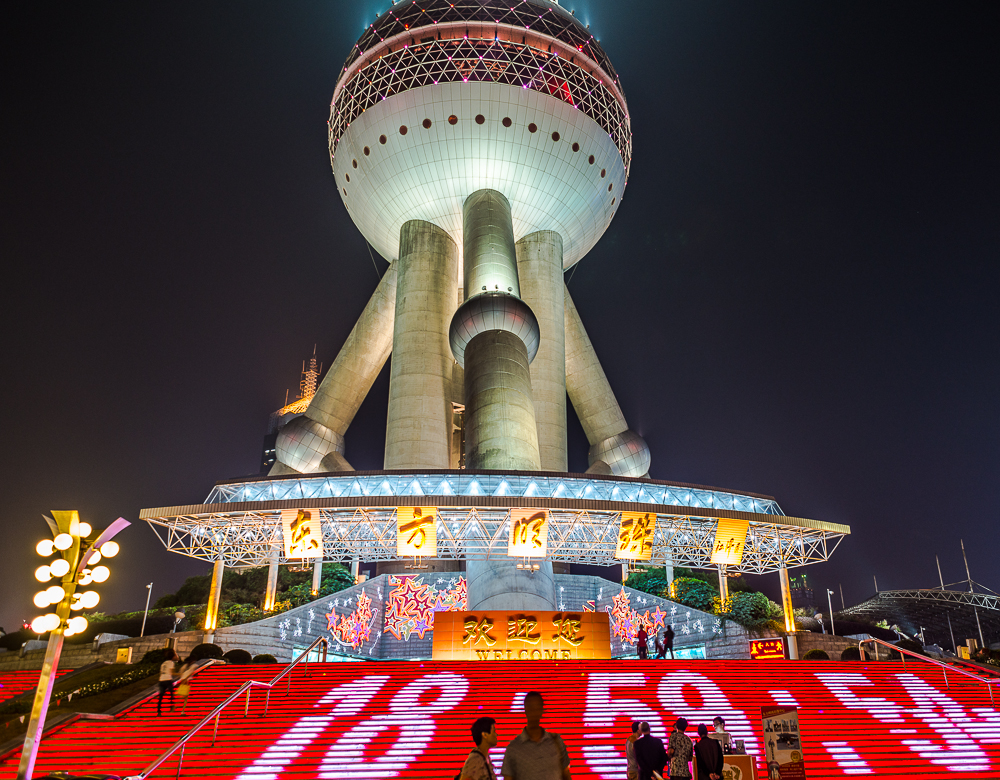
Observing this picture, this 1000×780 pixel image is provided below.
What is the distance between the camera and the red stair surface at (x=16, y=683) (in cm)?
1562

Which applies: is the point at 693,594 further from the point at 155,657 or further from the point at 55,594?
the point at 55,594

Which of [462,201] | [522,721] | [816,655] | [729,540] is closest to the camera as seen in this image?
[522,721]

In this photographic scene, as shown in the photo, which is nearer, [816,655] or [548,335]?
[816,655]

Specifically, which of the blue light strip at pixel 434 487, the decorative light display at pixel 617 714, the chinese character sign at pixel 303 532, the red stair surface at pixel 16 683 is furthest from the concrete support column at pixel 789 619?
the red stair surface at pixel 16 683

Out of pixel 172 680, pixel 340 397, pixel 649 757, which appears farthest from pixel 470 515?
pixel 649 757

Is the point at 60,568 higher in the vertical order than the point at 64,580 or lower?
higher

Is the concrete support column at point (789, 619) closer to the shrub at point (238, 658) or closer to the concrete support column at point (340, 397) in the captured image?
the shrub at point (238, 658)

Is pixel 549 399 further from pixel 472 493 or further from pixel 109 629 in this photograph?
pixel 109 629

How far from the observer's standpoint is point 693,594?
33.2 meters

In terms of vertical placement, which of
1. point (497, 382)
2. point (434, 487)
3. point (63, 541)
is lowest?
point (63, 541)

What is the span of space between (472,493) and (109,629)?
14058 millimetres

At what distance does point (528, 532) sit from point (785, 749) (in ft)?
52.3

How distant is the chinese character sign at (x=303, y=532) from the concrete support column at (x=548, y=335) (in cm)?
1327

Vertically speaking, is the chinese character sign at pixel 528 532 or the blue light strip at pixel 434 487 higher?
the blue light strip at pixel 434 487
